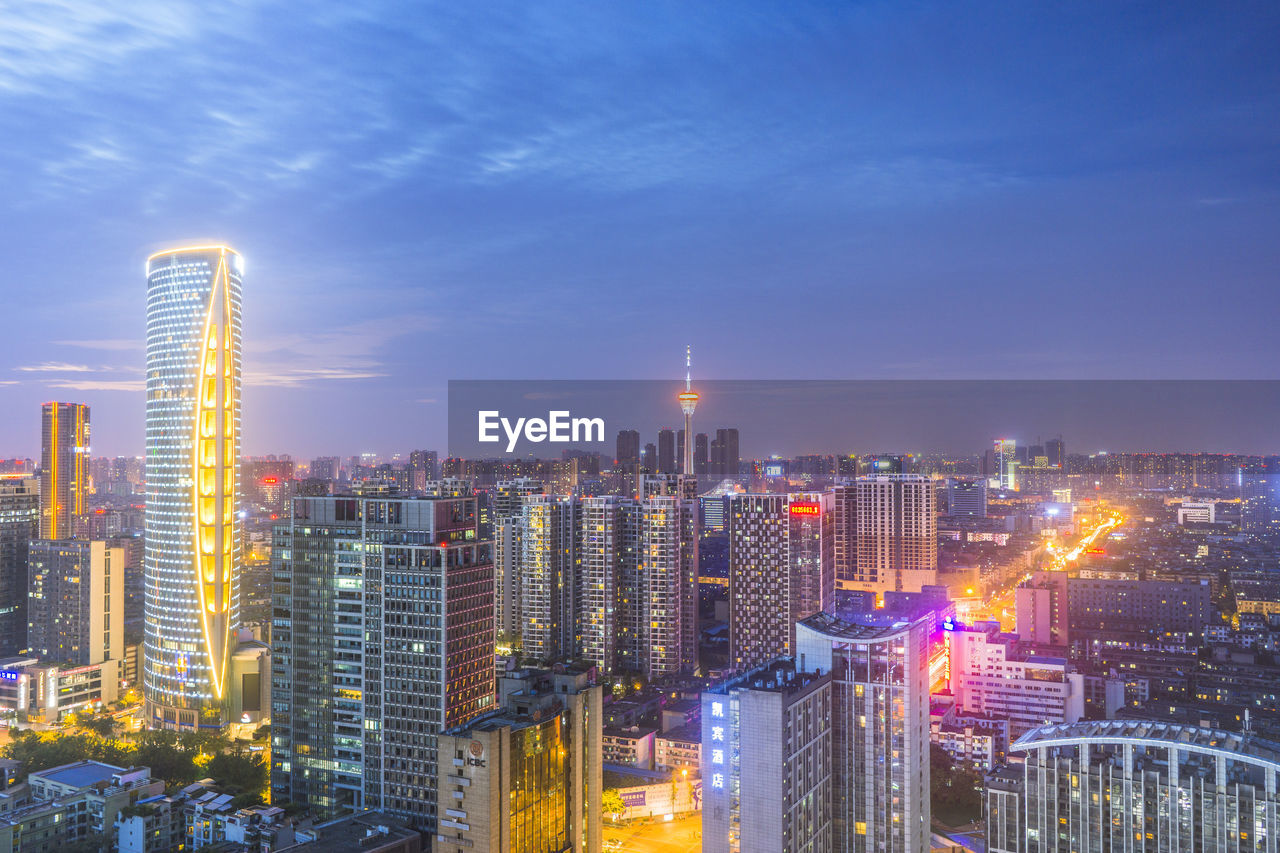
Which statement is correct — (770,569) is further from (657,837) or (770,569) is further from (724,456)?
(657,837)

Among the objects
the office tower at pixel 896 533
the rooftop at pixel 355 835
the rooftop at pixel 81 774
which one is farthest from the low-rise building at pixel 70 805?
the office tower at pixel 896 533

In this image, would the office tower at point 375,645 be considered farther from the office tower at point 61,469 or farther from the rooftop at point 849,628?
the office tower at point 61,469

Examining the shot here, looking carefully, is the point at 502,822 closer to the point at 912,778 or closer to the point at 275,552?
the point at 912,778

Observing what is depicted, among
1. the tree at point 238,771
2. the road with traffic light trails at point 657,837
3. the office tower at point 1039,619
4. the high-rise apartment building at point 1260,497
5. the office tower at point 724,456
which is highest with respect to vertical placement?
the office tower at point 724,456

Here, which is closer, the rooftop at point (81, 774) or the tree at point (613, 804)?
the rooftop at point (81, 774)

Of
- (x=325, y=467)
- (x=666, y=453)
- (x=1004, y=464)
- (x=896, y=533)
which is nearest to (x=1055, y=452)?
(x=1004, y=464)

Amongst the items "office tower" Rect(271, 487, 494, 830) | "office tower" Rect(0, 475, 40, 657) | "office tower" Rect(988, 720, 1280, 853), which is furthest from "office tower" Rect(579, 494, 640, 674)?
"office tower" Rect(0, 475, 40, 657)

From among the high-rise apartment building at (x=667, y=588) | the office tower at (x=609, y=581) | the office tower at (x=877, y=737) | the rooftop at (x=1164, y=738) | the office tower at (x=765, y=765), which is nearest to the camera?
the rooftop at (x=1164, y=738)
